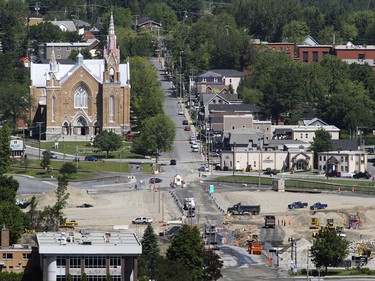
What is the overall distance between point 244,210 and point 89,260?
3761 cm

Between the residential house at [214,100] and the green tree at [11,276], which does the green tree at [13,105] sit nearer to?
the residential house at [214,100]

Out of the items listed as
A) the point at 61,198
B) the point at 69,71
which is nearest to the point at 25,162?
the point at 69,71

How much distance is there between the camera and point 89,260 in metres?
90.1

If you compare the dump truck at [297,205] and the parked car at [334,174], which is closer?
the dump truck at [297,205]

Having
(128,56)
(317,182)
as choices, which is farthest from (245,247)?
(128,56)

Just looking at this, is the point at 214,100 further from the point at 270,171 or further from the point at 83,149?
the point at 270,171

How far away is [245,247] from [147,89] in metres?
57.2

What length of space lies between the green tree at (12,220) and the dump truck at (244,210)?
19069mm

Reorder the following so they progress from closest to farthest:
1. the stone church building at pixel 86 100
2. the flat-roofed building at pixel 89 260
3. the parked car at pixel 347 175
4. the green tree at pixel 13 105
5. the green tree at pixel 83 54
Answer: the flat-roofed building at pixel 89 260, the parked car at pixel 347 175, the stone church building at pixel 86 100, the green tree at pixel 13 105, the green tree at pixel 83 54

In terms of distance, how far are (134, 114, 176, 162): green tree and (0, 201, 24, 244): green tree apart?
4106 cm

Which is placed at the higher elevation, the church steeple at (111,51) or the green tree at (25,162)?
the church steeple at (111,51)

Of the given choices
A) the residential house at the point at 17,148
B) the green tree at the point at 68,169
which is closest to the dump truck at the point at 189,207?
the green tree at the point at 68,169

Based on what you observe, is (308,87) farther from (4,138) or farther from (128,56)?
(4,138)

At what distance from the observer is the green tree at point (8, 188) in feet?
396
